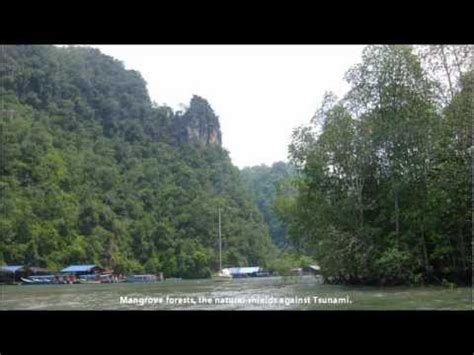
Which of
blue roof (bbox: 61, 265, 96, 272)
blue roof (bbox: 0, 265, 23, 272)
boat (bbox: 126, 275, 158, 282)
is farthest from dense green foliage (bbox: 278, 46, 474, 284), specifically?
blue roof (bbox: 0, 265, 23, 272)

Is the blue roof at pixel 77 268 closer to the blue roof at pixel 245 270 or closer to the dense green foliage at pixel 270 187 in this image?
the blue roof at pixel 245 270

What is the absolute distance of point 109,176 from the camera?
571 cm

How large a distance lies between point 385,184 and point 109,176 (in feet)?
9.38

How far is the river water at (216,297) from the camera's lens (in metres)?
4.58

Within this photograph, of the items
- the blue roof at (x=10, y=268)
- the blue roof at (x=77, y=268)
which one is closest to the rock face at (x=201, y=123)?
the blue roof at (x=77, y=268)

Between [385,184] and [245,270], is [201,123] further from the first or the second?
[385,184]

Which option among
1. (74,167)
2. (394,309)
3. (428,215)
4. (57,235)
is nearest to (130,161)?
(74,167)

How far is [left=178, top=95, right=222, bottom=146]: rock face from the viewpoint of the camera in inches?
215

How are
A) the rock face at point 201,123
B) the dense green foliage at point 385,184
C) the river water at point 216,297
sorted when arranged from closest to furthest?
the river water at point 216,297
the rock face at point 201,123
the dense green foliage at point 385,184

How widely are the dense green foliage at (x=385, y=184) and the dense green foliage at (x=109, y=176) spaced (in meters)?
0.83

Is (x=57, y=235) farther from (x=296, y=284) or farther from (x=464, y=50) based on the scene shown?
(x=464, y=50)

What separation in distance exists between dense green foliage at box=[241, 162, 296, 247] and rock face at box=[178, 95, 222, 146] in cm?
43

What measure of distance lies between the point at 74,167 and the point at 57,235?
2.46 feet
